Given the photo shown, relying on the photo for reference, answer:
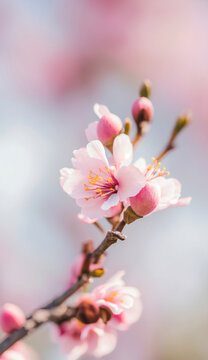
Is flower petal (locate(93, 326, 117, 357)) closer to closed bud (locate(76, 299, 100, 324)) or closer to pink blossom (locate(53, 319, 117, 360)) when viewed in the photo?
pink blossom (locate(53, 319, 117, 360))

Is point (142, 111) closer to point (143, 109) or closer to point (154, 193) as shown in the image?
point (143, 109)

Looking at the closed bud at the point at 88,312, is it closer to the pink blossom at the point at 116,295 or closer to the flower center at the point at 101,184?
the pink blossom at the point at 116,295

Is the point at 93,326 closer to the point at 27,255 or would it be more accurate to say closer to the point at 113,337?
the point at 113,337

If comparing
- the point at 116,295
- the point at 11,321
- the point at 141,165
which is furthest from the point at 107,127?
the point at 11,321

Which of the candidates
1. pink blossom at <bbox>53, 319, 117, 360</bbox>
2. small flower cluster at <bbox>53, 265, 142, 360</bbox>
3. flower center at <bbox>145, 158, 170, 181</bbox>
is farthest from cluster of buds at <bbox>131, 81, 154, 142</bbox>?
pink blossom at <bbox>53, 319, 117, 360</bbox>

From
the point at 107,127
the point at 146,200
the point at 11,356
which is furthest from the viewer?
the point at 11,356
